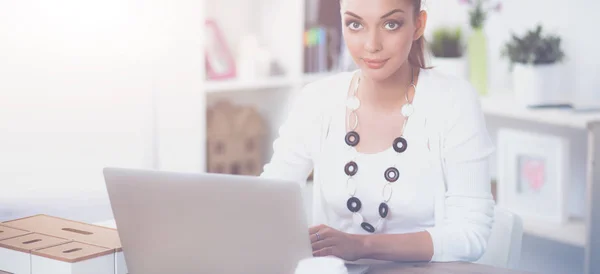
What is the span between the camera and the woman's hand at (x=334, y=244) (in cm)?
142

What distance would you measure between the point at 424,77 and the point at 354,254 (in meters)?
0.43

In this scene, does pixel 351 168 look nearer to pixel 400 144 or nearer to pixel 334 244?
pixel 400 144

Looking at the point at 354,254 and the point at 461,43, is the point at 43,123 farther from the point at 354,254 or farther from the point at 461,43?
the point at 354,254

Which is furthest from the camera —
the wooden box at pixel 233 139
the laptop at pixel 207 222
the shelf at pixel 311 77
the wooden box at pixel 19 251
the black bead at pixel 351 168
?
the shelf at pixel 311 77

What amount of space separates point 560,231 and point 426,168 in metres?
1.24

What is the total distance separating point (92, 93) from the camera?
299 cm

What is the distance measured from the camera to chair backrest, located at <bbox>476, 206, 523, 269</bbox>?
1676 millimetres

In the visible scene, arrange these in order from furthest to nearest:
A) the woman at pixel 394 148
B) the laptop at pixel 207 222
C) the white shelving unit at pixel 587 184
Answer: the white shelving unit at pixel 587 184, the woman at pixel 394 148, the laptop at pixel 207 222

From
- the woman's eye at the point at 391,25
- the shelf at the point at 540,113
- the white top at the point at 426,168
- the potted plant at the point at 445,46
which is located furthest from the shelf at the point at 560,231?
the woman's eye at the point at 391,25

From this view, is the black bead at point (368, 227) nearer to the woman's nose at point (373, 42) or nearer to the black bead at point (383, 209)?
the black bead at point (383, 209)

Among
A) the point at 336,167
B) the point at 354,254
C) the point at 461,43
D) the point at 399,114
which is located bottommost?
the point at 354,254

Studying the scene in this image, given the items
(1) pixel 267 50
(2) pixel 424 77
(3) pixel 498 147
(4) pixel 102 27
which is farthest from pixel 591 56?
(4) pixel 102 27

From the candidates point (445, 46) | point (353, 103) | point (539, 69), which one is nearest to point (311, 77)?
point (445, 46)

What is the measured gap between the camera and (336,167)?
5.58 feet
